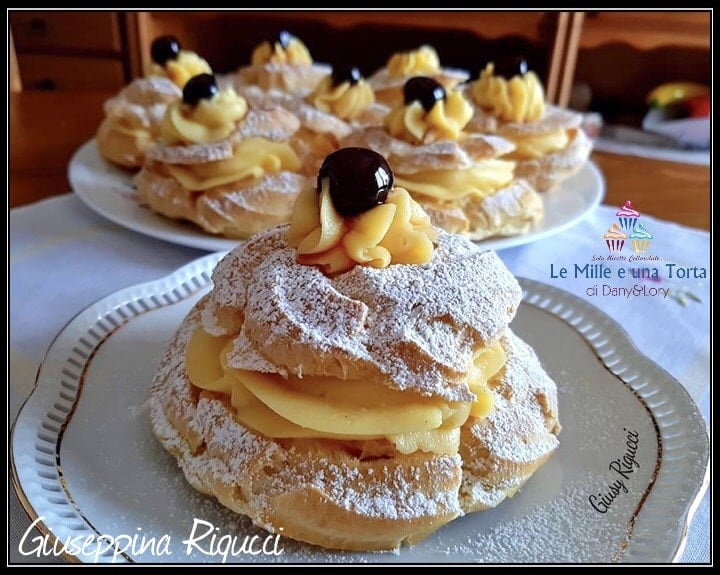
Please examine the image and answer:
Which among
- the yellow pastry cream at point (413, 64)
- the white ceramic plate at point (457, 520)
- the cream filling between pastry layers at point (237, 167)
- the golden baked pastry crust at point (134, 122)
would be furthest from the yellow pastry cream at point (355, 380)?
the yellow pastry cream at point (413, 64)

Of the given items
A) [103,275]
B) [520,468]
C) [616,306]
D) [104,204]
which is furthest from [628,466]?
[104,204]

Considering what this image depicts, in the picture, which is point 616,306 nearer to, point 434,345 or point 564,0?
point 434,345

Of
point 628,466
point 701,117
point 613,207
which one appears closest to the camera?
point 628,466

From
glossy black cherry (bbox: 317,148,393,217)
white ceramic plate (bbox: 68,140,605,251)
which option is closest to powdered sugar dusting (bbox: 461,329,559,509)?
glossy black cherry (bbox: 317,148,393,217)

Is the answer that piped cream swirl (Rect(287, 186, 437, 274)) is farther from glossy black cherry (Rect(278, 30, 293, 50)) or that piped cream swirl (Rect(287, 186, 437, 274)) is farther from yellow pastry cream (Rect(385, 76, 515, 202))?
glossy black cherry (Rect(278, 30, 293, 50))

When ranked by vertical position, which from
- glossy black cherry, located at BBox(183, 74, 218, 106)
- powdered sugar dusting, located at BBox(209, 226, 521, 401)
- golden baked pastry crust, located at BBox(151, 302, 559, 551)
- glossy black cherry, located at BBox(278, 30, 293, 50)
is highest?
glossy black cherry, located at BBox(183, 74, 218, 106)

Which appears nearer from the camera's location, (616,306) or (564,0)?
(616,306)

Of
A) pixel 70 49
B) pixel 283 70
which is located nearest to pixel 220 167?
pixel 283 70
